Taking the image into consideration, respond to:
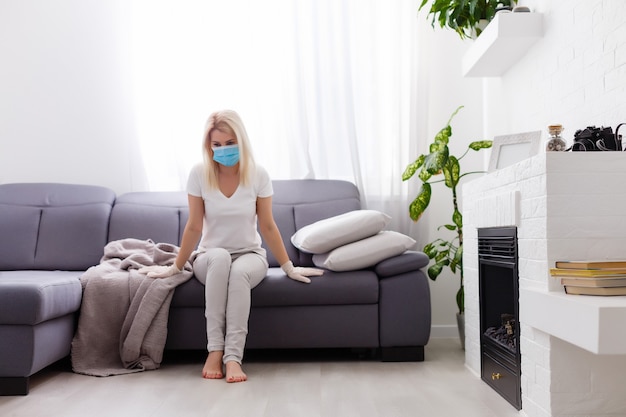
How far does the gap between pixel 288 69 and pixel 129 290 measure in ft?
5.58

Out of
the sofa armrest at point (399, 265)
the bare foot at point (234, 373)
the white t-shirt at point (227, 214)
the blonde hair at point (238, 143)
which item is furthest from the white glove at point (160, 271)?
the sofa armrest at point (399, 265)

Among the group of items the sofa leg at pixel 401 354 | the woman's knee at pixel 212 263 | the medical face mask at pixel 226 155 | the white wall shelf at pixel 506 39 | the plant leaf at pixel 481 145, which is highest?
the white wall shelf at pixel 506 39

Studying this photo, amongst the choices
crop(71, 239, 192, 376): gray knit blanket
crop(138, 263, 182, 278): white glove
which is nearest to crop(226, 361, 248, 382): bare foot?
crop(71, 239, 192, 376): gray knit blanket

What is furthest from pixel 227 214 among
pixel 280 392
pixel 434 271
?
pixel 434 271

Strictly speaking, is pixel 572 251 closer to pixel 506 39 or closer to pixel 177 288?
pixel 506 39

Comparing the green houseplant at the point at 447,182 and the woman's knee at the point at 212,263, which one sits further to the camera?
the green houseplant at the point at 447,182

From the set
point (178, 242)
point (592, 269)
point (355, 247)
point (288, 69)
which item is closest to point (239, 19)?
point (288, 69)

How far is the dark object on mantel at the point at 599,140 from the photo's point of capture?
1.92 meters

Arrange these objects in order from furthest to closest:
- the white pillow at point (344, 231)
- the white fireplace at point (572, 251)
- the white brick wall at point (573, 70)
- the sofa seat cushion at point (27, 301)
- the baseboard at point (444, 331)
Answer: the baseboard at point (444, 331)
the white pillow at point (344, 231)
the sofa seat cushion at point (27, 301)
the white brick wall at point (573, 70)
the white fireplace at point (572, 251)

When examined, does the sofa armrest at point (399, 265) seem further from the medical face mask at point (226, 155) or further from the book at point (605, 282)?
the book at point (605, 282)

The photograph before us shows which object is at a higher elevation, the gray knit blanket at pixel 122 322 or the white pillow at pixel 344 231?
the white pillow at pixel 344 231

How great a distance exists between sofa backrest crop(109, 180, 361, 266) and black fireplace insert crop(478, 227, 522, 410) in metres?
1.14

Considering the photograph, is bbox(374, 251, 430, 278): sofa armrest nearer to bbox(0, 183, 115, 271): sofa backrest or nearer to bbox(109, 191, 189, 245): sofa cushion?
bbox(109, 191, 189, 245): sofa cushion

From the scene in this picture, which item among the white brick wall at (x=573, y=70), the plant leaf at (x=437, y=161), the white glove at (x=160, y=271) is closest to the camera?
the white brick wall at (x=573, y=70)
